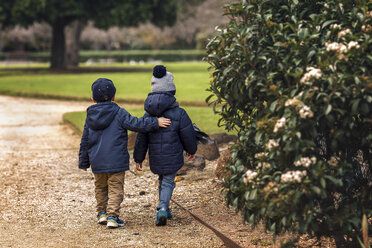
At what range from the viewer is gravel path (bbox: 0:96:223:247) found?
4664mm

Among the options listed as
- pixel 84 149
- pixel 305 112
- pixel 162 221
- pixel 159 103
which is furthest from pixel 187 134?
pixel 305 112

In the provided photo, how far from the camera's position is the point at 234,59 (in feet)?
13.0

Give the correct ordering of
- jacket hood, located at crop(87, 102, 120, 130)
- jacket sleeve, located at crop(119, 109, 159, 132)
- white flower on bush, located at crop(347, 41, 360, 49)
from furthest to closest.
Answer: jacket hood, located at crop(87, 102, 120, 130), jacket sleeve, located at crop(119, 109, 159, 132), white flower on bush, located at crop(347, 41, 360, 49)

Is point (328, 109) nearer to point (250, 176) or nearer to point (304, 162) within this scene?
point (304, 162)

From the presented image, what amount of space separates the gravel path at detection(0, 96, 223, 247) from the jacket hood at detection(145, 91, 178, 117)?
0.99 metres

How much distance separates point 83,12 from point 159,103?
1013 inches

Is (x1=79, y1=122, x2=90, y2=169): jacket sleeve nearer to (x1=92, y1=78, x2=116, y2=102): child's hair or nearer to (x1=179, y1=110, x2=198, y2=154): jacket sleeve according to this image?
(x1=92, y1=78, x2=116, y2=102): child's hair

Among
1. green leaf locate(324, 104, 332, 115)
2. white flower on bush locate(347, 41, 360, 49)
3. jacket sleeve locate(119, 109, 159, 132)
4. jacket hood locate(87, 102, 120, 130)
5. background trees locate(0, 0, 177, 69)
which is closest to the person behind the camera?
green leaf locate(324, 104, 332, 115)

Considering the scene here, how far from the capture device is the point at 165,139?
490 centimetres

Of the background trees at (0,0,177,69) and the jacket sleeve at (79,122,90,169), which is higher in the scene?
the background trees at (0,0,177,69)

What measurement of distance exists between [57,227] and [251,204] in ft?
6.95

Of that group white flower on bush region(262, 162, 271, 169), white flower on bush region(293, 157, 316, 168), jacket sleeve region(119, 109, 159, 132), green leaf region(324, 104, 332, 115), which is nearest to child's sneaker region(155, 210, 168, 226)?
jacket sleeve region(119, 109, 159, 132)

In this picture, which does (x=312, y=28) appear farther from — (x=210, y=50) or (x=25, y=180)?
(x=25, y=180)

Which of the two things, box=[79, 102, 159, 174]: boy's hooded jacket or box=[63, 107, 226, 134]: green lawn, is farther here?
box=[63, 107, 226, 134]: green lawn
